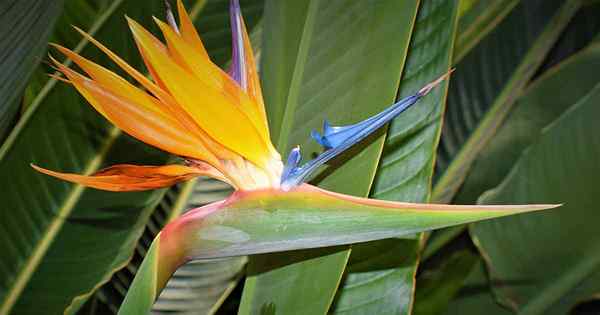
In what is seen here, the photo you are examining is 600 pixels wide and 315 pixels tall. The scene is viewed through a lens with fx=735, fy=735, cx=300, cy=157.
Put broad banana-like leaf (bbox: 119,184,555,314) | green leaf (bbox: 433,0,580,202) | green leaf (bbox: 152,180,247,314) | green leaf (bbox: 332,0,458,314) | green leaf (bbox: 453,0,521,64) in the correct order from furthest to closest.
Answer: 1. green leaf (bbox: 433,0,580,202)
2. green leaf (bbox: 453,0,521,64)
3. green leaf (bbox: 152,180,247,314)
4. green leaf (bbox: 332,0,458,314)
5. broad banana-like leaf (bbox: 119,184,555,314)

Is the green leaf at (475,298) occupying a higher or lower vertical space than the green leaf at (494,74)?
lower

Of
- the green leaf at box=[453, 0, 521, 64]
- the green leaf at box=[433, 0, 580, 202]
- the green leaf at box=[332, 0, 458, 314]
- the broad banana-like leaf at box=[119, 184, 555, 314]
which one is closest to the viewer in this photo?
the broad banana-like leaf at box=[119, 184, 555, 314]

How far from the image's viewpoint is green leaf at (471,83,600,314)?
94 centimetres

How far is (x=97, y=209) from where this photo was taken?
80 cm

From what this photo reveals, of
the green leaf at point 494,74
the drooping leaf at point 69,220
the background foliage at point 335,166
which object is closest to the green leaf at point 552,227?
the background foliage at point 335,166

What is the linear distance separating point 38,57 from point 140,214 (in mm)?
→ 233

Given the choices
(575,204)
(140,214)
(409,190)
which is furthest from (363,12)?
(575,204)

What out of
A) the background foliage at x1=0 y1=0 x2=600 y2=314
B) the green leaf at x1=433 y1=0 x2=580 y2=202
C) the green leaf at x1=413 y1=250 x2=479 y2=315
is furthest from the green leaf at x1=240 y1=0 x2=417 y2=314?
the green leaf at x1=433 y1=0 x2=580 y2=202

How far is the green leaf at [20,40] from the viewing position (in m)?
0.60

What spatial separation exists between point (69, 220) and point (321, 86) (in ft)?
1.10

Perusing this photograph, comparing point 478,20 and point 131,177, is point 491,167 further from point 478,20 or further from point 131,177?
point 131,177

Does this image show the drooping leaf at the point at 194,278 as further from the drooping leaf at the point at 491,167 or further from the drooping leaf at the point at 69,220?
the drooping leaf at the point at 491,167

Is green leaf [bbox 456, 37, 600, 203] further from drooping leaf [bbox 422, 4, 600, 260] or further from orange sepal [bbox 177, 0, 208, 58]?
orange sepal [bbox 177, 0, 208, 58]

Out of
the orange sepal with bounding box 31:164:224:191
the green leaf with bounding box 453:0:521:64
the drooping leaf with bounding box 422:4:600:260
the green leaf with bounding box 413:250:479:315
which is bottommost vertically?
the green leaf with bounding box 413:250:479:315
